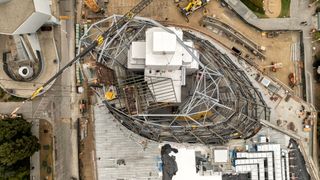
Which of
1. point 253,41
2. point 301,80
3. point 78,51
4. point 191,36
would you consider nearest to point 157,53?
point 191,36

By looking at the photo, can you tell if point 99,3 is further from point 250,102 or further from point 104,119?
point 250,102

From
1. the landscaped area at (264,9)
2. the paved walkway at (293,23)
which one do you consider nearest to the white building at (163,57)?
the paved walkway at (293,23)

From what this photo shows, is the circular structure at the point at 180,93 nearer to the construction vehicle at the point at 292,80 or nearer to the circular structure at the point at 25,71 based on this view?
the construction vehicle at the point at 292,80

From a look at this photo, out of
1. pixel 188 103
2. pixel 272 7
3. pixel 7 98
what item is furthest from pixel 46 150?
pixel 272 7

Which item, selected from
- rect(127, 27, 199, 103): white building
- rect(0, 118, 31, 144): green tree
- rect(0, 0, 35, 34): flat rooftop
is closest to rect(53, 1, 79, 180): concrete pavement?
rect(0, 118, 31, 144): green tree

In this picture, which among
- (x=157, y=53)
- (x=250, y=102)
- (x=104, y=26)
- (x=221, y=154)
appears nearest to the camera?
(x=157, y=53)
